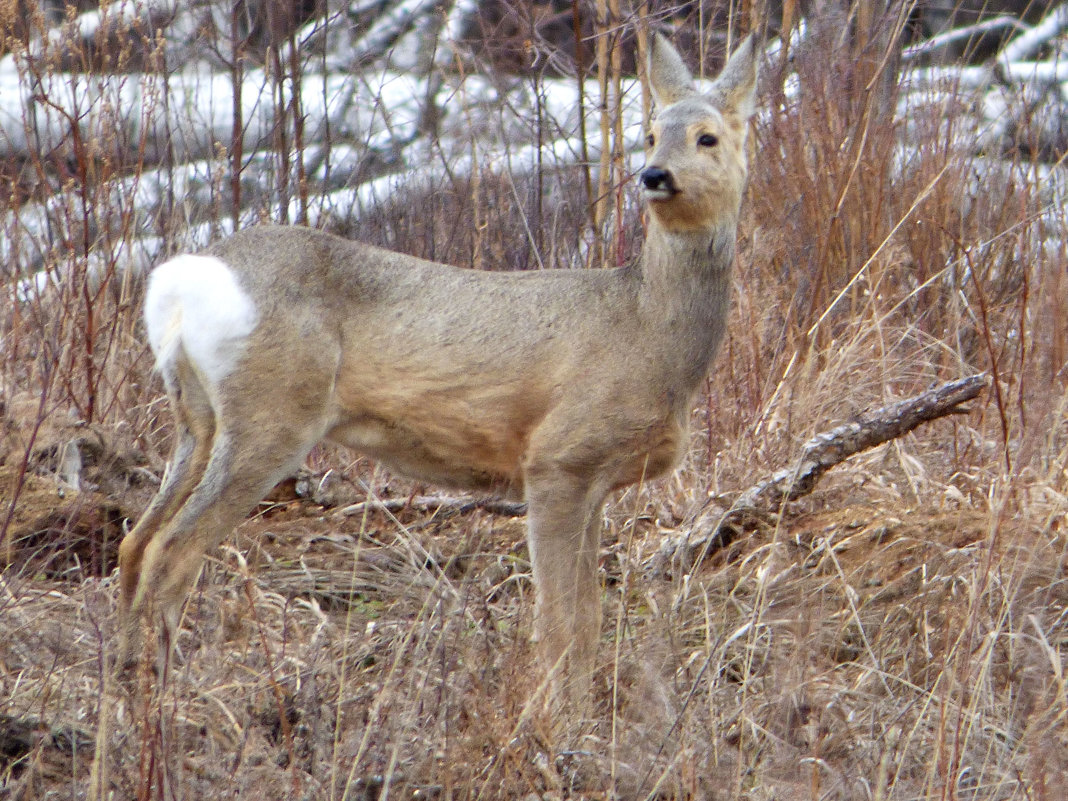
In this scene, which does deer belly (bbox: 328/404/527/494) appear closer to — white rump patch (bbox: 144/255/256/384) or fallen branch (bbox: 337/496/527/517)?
white rump patch (bbox: 144/255/256/384)

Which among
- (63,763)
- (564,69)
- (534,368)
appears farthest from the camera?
(564,69)

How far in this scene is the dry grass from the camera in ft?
9.43

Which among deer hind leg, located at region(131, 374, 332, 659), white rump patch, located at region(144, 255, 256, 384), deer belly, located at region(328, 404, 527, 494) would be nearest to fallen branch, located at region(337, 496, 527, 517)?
deer belly, located at region(328, 404, 527, 494)

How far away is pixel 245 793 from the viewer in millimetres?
2713

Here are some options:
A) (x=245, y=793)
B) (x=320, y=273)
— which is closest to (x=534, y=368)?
(x=320, y=273)

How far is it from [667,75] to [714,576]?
1637mm

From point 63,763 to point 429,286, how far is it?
1.84 metres

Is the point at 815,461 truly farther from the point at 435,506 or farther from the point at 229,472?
the point at 229,472

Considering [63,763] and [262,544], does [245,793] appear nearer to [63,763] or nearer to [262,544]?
[63,763]

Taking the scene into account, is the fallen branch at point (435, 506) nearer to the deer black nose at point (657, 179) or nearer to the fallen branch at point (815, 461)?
the fallen branch at point (815, 461)

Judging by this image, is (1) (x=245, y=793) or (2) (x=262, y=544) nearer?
(1) (x=245, y=793)

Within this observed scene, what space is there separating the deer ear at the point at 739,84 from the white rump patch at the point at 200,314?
1625 millimetres

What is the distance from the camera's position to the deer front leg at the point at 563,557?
3.92m

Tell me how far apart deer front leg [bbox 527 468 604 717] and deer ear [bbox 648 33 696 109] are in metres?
1.34
